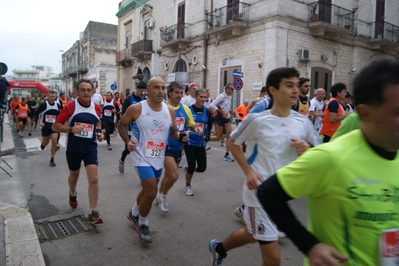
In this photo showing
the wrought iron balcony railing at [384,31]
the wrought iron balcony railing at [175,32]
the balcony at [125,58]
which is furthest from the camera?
the balcony at [125,58]

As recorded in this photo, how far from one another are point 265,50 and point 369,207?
16813 millimetres

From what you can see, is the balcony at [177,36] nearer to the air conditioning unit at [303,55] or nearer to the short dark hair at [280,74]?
the air conditioning unit at [303,55]

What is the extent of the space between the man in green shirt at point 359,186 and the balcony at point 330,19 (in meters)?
17.7

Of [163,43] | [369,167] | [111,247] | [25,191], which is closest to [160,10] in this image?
[163,43]

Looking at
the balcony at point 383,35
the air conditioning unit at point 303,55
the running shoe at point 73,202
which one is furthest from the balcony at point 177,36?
the running shoe at point 73,202

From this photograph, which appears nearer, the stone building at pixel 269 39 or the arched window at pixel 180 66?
the stone building at pixel 269 39

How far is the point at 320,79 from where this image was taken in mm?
→ 18844

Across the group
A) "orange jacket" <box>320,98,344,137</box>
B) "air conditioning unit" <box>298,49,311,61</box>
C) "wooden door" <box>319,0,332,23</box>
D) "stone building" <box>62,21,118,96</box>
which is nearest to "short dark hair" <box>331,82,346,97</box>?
"orange jacket" <box>320,98,344,137</box>

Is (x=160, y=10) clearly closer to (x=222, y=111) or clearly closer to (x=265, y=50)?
(x=265, y=50)

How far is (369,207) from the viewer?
132 centimetres

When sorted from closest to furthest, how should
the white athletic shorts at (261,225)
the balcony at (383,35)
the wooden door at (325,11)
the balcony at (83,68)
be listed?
the white athletic shorts at (261,225), the wooden door at (325,11), the balcony at (383,35), the balcony at (83,68)

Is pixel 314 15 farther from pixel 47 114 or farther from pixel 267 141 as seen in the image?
pixel 267 141

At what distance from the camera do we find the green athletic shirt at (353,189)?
131 centimetres

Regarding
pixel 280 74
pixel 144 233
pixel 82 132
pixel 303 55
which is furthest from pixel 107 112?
pixel 303 55
